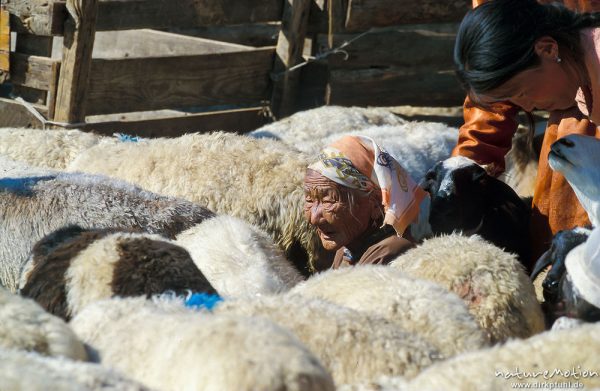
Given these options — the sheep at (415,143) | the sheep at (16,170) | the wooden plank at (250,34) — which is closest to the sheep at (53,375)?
the sheep at (16,170)

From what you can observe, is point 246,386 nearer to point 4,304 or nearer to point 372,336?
point 372,336

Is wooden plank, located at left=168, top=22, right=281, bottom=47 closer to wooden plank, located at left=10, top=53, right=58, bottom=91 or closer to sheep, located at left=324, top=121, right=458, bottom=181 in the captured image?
wooden plank, located at left=10, top=53, right=58, bottom=91

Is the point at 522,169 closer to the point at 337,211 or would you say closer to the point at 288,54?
the point at 288,54

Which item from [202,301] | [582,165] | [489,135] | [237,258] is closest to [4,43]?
[237,258]

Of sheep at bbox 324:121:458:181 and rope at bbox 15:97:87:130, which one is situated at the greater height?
sheep at bbox 324:121:458:181

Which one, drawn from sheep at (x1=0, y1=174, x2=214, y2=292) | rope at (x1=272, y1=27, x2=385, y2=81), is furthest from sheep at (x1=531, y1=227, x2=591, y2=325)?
rope at (x1=272, y1=27, x2=385, y2=81)

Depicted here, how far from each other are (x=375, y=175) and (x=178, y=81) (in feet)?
10.6

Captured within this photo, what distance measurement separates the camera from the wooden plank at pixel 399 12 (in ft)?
24.0

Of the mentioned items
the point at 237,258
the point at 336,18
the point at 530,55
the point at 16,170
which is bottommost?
the point at 16,170

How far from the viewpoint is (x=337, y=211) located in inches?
149

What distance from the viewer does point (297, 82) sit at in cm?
732

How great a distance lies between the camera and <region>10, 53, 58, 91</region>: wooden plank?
19.8ft

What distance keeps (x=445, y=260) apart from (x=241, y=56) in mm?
4184

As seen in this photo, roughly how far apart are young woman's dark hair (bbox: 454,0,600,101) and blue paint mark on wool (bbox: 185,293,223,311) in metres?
1.19
